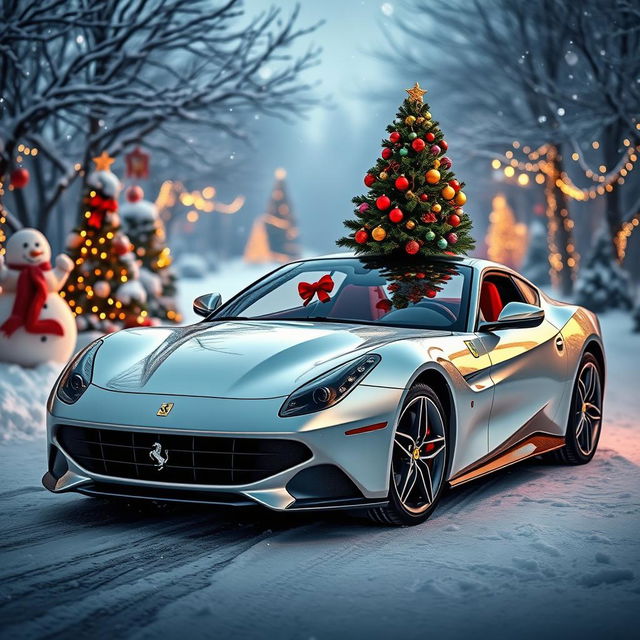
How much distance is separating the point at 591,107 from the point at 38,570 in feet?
53.7

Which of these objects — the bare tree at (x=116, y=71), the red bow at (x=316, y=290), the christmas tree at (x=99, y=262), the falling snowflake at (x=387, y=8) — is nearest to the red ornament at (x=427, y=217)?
the red bow at (x=316, y=290)

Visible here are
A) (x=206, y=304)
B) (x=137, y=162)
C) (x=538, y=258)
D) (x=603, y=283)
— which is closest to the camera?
(x=206, y=304)

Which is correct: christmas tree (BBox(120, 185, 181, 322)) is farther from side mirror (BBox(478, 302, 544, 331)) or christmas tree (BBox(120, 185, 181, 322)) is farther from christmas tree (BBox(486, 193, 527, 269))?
christmas tree (BBox(486, 193, 527, 269))

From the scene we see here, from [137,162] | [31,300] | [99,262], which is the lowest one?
[31,300]

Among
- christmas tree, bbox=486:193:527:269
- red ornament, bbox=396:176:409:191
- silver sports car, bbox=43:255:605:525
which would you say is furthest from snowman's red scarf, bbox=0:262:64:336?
christmas tree, bbox=486:193:527:269

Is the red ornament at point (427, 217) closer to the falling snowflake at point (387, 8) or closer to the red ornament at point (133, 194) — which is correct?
the red ornament at point (133, 194)

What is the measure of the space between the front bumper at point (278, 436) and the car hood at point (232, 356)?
10 cm

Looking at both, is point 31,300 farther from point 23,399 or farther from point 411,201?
point 411,201

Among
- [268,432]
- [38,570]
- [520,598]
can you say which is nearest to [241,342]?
[268,432]

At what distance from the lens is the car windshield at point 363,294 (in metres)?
6.37

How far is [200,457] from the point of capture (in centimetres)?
505

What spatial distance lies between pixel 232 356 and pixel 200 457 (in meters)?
0.62

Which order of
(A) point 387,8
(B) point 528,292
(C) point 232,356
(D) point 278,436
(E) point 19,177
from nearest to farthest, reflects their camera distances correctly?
1. (D) point 278,436
2. (C) point 232,356
3. (B) point 528,292
4. (E) point 19,177
5. (A) point 387,8

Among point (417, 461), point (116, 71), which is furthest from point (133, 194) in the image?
point (417, 461)
